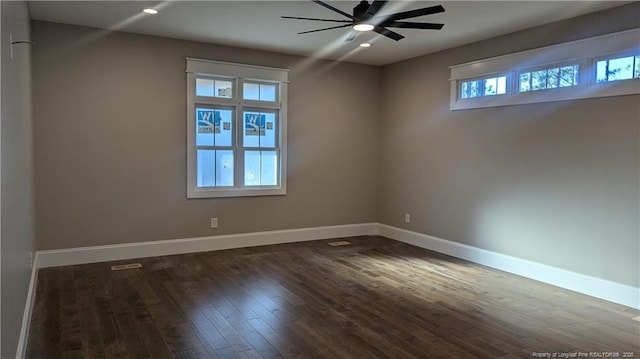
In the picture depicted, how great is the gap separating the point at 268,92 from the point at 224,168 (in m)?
1.22

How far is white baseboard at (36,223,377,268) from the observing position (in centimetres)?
490

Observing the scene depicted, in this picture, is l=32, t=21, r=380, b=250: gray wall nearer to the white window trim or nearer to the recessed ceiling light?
the white window trim

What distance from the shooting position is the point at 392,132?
676 centimetres

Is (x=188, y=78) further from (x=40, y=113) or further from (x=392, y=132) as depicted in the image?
(x=392, y=132)

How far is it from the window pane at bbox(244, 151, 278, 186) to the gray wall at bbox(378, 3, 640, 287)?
181cm

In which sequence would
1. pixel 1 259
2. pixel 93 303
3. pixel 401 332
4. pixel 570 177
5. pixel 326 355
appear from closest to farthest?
pixel 1 259 < pixel 326 355 < pixel 401 332 < pixel 93 303 < pixel 570 177

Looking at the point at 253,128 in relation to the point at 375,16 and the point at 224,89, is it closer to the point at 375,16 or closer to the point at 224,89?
the point at 224,89

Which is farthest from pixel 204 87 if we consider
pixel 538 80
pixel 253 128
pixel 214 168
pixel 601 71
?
pixel 601 71

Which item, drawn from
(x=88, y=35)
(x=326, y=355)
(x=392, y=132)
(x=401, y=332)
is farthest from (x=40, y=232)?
(x=392, y=132)

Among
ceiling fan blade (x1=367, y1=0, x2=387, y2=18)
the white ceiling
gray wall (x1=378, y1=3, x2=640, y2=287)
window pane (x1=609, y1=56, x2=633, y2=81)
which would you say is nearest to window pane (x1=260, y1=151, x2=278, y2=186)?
the white ceiling

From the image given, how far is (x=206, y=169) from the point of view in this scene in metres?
5.75

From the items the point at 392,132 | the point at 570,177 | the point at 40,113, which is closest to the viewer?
the point at 570,177

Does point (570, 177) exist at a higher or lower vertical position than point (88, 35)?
lower

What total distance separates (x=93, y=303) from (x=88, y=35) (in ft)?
9.78
